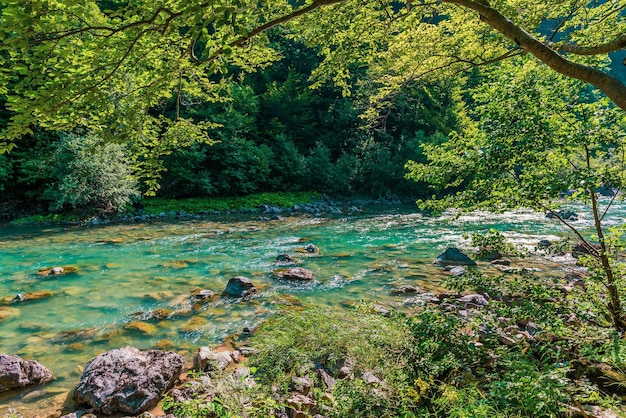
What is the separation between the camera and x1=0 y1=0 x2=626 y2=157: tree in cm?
268

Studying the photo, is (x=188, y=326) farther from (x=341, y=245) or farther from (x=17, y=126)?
(x=341, y=245)

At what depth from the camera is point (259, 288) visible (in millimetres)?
7762

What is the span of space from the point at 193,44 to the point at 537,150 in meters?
3.76

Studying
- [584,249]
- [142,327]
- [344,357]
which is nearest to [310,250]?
[142,327]

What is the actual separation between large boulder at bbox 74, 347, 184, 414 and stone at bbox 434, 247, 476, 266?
783cm

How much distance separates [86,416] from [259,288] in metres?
4.35

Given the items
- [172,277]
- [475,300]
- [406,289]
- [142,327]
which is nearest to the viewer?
[142,327]

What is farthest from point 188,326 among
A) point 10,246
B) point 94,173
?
point 94,173

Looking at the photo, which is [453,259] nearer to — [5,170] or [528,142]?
[528,142]

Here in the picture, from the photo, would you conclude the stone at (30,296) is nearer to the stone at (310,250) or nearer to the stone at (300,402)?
the stone at (300,402)

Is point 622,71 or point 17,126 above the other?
point 622,71

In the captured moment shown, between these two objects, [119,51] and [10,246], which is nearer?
[119,51]

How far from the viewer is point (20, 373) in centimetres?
414

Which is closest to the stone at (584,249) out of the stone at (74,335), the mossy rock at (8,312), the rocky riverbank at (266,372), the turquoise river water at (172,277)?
the rocky riverbank at (266,372)
